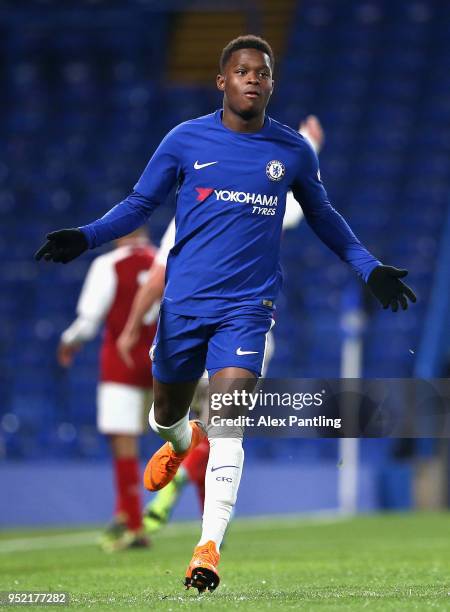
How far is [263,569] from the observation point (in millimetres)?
6160

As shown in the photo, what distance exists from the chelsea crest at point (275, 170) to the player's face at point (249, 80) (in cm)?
18

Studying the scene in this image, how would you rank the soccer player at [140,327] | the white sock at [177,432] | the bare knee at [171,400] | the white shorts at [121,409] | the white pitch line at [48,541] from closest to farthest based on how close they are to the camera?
the bare knee at [171,400], the white sock at [177,432], the soccer player at [140,327], the white shorts at [121,409], the white pitch line at [48,541]

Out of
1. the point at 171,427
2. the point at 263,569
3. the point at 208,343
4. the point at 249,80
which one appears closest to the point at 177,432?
the point at 171,427

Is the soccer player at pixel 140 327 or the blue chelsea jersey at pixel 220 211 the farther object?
the soccer player at pixel 140 327

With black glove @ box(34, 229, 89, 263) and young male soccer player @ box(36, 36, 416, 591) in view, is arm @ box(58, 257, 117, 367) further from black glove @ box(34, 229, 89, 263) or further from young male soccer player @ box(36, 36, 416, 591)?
black glove @ box(34, 229, 89, 263)

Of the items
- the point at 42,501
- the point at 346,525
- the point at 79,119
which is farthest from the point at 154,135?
the point at 346,525

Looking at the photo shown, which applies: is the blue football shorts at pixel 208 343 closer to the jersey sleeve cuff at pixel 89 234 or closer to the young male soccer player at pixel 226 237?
the young male soccer player at pixel 226 237

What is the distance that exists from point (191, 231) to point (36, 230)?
39.0ft

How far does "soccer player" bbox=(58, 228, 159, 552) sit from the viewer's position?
850 cm

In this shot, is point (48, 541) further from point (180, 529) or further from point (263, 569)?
Result: point (263, 569)

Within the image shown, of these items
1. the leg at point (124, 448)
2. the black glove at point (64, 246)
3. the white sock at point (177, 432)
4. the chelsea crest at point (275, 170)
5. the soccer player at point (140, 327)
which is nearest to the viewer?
the black glove at point (64, 246)

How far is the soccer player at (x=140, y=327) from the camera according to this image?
7.06 m

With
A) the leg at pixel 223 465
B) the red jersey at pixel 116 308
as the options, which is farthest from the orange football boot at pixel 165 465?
the red jersey at pixel 116 308

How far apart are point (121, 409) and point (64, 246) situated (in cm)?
409
